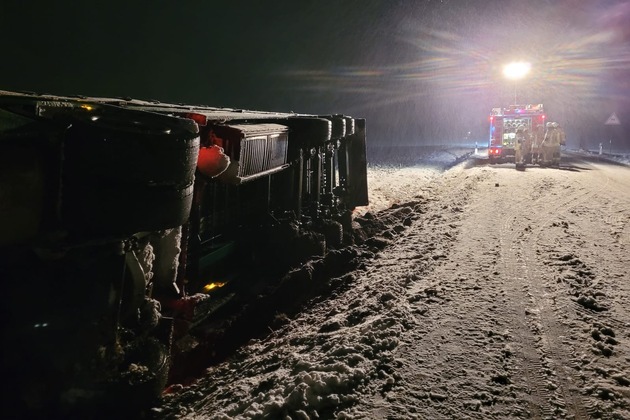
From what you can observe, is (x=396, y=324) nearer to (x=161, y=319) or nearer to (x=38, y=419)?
(x=161, y=319)

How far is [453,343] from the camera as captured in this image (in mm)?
3232

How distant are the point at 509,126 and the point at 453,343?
72.2 ft

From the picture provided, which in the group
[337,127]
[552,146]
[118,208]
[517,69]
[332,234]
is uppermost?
[517,69]

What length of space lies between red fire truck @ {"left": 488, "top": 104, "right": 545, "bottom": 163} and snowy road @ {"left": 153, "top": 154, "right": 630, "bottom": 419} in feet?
53.1

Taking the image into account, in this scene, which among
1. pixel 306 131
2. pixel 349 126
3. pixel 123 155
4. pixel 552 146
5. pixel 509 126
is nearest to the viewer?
pixel 123 155

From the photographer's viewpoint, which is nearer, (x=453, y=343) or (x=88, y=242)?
(x=88, y=242)

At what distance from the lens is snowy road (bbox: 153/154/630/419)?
258 cm

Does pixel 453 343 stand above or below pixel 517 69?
below

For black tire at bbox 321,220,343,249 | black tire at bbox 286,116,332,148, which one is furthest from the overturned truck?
black tire at bbox 321,220,343,249

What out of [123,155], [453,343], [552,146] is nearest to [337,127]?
[453,343]

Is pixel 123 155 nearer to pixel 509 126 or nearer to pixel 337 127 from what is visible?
pixel 337 127

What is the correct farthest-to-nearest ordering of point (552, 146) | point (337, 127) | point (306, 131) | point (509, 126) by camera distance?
point (509, 126), point (552, 146), point (337, 127), point (306, 131)

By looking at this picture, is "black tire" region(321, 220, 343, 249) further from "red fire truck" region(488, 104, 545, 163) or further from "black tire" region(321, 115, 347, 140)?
"red fire truck" region(488, 104, 545, 163)

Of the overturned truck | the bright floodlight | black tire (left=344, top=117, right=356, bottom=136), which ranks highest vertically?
the bright floodlight
